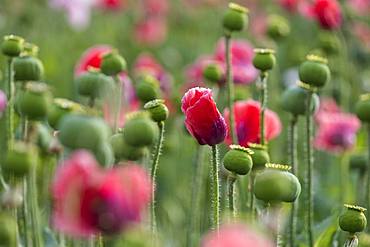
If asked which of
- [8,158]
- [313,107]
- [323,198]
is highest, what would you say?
[8,158]

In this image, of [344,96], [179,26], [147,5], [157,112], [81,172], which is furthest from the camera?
[179,26]

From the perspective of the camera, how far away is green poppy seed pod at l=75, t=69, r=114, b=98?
148 centimetres

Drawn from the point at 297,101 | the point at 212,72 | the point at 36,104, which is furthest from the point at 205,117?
the point at 212,72

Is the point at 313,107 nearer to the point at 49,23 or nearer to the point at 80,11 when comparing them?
the point at 80,11

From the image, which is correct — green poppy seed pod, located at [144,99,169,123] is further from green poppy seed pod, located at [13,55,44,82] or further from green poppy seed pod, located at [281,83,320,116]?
green poppy seed pod, located at [281,83,320,116]

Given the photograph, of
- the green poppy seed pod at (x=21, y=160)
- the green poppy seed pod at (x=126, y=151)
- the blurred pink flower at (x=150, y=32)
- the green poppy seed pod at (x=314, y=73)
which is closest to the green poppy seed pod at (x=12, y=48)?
the green poppy seed pod at (x=126, y=151)

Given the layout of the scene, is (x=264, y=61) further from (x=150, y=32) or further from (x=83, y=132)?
(x=150, y=32)

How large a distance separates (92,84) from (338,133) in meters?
0.93

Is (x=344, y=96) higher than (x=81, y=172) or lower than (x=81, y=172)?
lower

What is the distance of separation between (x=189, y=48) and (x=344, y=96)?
5.82 feet

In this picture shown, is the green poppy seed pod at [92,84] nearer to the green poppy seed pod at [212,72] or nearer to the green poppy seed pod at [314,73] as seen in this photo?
the green poppy seed pod at [314,73]

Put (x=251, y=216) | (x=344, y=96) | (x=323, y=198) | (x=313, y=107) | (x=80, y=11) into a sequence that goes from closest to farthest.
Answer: (x=251, y=216)
(x=313, y=107)
(x=323, y=198)
(x=344, y=96)
(x=80, y=11)

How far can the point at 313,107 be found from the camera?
168cm

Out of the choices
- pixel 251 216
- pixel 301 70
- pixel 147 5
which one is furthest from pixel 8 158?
pixel 147 5
